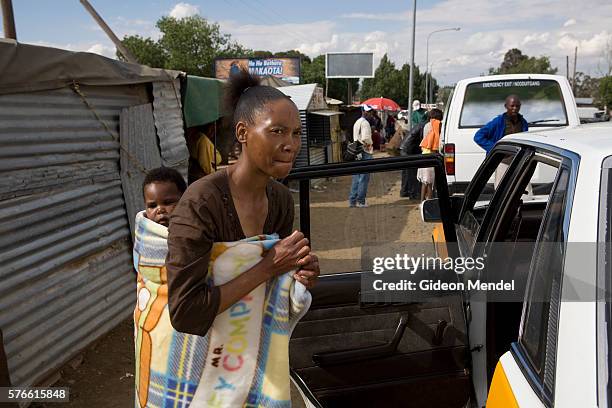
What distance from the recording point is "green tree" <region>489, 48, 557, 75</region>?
2507 inches

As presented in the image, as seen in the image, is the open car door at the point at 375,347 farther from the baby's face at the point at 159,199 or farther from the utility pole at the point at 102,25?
the utility pole at the point at 102,25

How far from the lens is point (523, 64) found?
6981 centimetres

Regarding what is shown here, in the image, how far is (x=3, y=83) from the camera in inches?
134

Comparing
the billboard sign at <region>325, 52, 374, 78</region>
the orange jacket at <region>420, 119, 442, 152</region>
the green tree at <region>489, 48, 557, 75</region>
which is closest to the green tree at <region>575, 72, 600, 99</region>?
the green tree at <region>489, 48, 557, 75</region>

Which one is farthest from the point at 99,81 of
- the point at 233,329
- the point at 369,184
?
the point at 233,329

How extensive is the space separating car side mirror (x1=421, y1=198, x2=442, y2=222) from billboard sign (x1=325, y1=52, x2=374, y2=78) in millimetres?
29497

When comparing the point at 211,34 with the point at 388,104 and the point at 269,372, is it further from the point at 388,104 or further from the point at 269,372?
the point at 269,372

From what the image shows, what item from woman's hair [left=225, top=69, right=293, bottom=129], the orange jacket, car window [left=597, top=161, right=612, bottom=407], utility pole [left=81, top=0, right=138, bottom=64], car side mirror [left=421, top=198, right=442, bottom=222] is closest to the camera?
car window [left=597, top=161, right=612, bottom=407]

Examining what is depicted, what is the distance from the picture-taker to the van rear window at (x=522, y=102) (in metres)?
7.03

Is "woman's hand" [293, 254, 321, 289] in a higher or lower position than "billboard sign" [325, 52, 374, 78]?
lower

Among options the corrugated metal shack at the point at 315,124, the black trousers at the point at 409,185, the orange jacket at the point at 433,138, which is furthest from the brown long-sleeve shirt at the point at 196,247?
the corrugated metal shack at the point at 315,124

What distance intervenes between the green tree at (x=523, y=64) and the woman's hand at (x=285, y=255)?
192ft

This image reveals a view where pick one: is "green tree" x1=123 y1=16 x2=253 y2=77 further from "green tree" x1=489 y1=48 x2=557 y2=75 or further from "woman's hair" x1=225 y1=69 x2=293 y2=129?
"woman's hair" x1=225 y1=69 x2=293 y2=129

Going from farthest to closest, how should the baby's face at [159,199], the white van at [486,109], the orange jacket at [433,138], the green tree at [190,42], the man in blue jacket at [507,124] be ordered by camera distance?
the green tree at [190,42], the orange jacket at [433,138], the white van at [486,109], the man in blue jacket at [507,124], the baby's face at [159,199]
